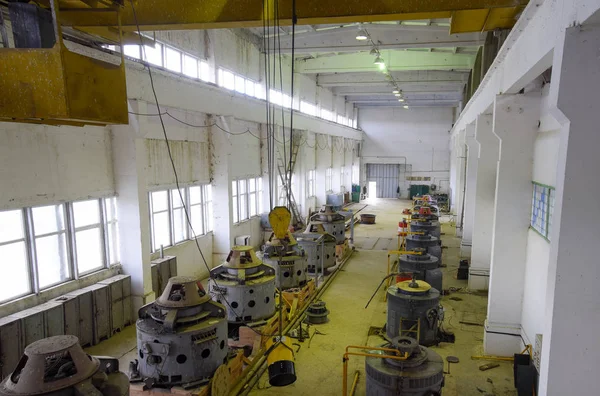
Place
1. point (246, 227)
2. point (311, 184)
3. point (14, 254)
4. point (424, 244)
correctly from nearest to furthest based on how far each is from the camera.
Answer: point (14, 254)
point (424, 244)
point (246, 227)
point (311, 184)

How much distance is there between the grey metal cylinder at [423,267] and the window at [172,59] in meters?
8.52

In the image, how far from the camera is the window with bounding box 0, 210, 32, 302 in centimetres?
759

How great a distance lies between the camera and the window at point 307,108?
23.3 m

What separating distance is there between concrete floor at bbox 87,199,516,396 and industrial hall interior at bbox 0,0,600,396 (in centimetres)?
6

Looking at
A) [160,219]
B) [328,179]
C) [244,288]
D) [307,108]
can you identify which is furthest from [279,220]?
[328,179]

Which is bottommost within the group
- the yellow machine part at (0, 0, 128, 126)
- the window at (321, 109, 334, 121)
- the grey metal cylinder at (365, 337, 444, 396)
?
the grey metal cylinder at (365, 337, 444, 396)

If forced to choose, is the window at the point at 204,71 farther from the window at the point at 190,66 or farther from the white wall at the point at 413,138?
the white wall at the point at 413,138

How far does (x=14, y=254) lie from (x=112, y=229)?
8.05 ft

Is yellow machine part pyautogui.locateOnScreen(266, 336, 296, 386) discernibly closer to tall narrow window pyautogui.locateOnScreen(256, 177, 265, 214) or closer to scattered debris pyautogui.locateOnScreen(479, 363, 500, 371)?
scattered debris pyautogui.locateOnScreen(479, 363, 500, 371)

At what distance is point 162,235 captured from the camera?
12.0 m

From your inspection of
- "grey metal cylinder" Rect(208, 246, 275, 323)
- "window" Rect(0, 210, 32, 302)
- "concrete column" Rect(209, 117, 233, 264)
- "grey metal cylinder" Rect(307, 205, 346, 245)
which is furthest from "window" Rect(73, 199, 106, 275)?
"grey metal cylinder" Rect(307, 205, 346, 245)

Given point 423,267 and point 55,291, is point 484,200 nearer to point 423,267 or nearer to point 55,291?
point 423,267

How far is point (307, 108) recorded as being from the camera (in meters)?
24.4

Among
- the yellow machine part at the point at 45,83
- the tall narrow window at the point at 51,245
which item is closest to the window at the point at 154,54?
the tall narrow window at the point at 51,245
